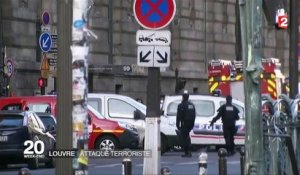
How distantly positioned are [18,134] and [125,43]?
21859 mm

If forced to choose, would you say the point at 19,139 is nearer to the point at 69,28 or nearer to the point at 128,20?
the point at 69,28

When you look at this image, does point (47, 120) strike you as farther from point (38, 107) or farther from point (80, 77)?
point (80, 77)

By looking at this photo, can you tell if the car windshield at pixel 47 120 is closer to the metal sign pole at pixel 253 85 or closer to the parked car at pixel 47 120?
the parked car at pixel 47 120

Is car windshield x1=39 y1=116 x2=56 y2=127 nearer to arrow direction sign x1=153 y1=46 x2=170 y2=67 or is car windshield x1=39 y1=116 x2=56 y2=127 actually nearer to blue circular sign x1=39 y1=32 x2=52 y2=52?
blue circular sign x1=39 y1=32 x2=52 y2=52

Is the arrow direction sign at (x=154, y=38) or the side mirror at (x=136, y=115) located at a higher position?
the arrow direction sign at (x=154, y=38)

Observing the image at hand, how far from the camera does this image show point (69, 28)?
1150cm

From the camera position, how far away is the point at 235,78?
36.2 m

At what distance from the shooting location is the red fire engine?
3531 centimetres

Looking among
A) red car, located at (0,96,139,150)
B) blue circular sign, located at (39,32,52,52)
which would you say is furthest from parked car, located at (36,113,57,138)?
blue circular sign, located at (39,32,52,52)

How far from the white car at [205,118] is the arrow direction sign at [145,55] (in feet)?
47.9

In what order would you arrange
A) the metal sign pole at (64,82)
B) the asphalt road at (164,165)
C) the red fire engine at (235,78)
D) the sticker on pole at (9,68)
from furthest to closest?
1. the red fire engine at (235,78)
2. the sticker on pole at (9,68)
3. the asphalt road at (164,165)
4. the metal sign pole at (64,82)

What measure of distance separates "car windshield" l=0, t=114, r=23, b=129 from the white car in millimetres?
7488

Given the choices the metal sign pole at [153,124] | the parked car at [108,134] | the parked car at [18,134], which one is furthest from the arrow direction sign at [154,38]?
the parked car at [108,134]

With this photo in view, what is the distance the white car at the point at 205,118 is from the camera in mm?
29656
